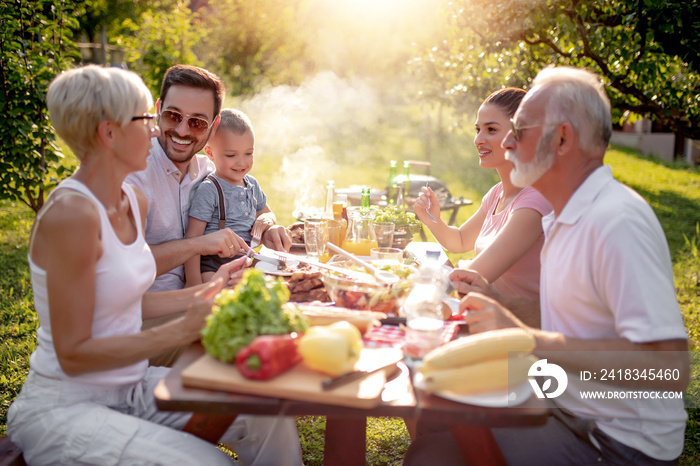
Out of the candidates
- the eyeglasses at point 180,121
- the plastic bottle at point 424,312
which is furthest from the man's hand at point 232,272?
the eyeglasses at point 180,121

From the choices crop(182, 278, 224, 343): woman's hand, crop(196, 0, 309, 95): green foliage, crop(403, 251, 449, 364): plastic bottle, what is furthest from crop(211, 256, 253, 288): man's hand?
crop(196, 0, 309, 95): green foliage

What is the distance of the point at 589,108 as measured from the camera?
87.1 inches

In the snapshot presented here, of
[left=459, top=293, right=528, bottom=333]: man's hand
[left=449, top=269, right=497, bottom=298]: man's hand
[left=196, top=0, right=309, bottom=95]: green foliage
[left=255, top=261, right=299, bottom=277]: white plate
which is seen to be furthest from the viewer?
[left=196, top=0, right=309, bottom=95]: green foliage

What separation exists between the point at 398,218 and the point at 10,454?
260 cm

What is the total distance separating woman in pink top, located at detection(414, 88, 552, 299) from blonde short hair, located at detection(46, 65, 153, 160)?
184cm

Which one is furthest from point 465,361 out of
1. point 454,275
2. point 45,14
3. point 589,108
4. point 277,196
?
point 277,196

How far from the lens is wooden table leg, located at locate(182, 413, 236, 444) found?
2109 mm

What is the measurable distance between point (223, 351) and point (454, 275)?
128 cm

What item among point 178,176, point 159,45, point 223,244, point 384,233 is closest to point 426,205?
point 384,233

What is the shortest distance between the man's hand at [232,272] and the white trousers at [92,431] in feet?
2.03

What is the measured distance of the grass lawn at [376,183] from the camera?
407 centimetres

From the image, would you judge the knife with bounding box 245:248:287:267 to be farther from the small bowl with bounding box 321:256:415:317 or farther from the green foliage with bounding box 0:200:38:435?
the green foliage with bounding box 0:200:38:435

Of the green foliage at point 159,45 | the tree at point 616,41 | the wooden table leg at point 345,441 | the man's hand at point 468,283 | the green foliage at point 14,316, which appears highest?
the green foliage at point 159,45

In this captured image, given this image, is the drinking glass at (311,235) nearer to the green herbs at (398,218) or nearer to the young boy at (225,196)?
the young boy at (225,196)
